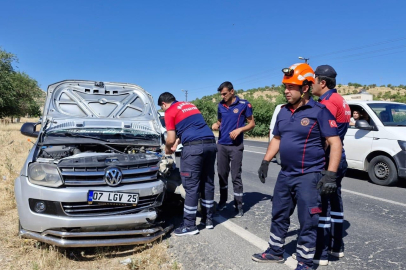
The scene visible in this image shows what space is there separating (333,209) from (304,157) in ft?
3.26

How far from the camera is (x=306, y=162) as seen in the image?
3.03 metres

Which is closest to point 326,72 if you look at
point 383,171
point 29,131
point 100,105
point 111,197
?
point 111,197

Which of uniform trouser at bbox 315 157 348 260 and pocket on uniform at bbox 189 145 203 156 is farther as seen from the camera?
pocket on uniform at bbox 189 145 203 156

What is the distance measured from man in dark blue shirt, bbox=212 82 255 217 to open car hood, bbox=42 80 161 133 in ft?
3.47

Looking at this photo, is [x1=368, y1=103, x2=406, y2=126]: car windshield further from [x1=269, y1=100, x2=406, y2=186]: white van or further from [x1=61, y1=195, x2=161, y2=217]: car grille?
[x1=61, y1=195, x2=161, y2=217]: car grille

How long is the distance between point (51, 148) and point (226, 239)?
2.49 metres

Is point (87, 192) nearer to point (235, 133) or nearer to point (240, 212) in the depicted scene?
point (235, 133)

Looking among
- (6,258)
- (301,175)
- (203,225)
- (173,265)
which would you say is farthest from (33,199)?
(301,175)

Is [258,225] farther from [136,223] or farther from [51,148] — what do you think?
[51,148]

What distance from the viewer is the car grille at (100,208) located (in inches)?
128

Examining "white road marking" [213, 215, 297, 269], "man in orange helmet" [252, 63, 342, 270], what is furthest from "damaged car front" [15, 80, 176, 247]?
"man in orange helmet" [252, 63, 342, 270]

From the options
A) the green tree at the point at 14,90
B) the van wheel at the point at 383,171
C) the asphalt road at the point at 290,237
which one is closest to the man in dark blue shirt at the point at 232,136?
the asphalt road at the point at 290,237

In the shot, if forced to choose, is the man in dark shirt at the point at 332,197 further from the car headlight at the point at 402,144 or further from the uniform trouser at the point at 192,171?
the car headlight at the point at 402,144

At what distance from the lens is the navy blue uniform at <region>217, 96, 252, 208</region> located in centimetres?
497
